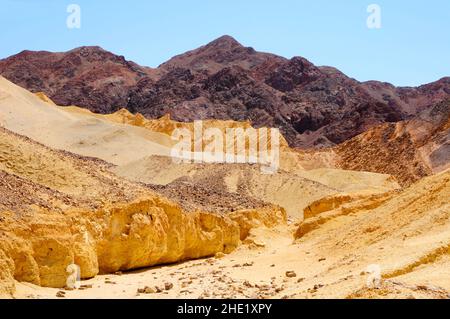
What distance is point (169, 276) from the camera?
12922 mm

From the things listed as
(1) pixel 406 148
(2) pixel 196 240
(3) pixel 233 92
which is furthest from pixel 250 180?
(3) pixel 233 92

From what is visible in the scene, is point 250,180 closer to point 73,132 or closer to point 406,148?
point 73,132

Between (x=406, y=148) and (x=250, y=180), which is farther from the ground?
(x=406, y=148)

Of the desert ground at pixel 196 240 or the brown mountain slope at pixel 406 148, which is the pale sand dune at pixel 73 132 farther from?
the desert ground at pixel 196 240

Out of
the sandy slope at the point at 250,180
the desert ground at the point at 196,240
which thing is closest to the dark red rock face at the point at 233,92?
the sandy slope at the point at 250,180

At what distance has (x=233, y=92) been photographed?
326 feet

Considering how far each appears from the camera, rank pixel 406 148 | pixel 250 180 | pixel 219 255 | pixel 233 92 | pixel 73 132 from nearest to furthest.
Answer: pixel 219 255, pixel 250 180, pixel 73 132, pixel 406 148, pixel 233 92

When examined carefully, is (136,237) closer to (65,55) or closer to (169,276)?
(169,276)

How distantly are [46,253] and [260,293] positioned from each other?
12.0 ft

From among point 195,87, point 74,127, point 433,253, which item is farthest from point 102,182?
point 195,87

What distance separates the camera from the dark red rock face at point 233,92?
93.4 m

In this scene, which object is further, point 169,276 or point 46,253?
point 169,276

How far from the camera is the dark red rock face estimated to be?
93.4m

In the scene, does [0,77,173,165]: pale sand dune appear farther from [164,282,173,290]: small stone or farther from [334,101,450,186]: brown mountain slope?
[164,282,173,290]: small stone
